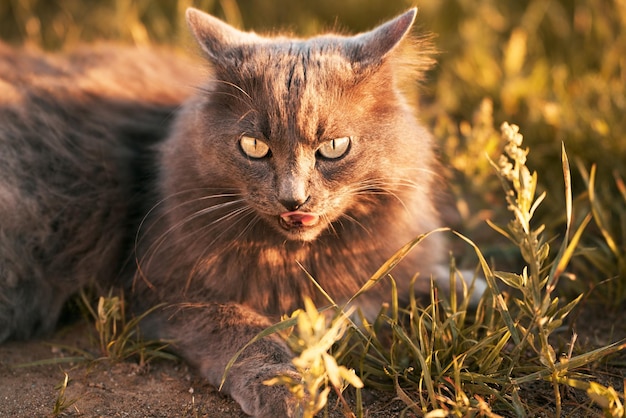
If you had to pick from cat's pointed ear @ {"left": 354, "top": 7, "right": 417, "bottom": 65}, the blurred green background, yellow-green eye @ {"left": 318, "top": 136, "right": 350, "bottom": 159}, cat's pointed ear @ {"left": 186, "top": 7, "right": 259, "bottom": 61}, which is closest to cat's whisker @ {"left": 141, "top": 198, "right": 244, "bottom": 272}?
yellow-green eye @ {"left": 318, "top": 136, "right": 350, "bottom": 159}

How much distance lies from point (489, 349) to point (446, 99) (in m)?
2.29

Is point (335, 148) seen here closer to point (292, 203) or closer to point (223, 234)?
point (292, 203)

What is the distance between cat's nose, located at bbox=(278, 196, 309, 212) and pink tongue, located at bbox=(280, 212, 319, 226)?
0.04 metres

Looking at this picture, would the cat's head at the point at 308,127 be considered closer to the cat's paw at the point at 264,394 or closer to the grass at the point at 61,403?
the cat's paw at the point at 264,394

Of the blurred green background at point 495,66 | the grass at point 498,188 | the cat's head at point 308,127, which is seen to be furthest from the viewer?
the blurred green background at point 495,66

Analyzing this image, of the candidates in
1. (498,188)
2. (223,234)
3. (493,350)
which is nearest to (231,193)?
(223,234)

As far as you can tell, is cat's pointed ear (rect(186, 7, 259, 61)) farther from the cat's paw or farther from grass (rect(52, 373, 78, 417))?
grass (rect(52, 373, 78, 417))

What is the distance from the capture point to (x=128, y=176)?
2.74 meters

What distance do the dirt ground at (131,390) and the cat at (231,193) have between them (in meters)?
0.08

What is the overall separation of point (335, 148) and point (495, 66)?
2.35 meters

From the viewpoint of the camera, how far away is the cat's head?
6.85ft

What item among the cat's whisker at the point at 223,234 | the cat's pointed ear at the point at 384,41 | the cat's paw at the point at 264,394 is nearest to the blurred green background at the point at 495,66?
the cat's pointed ear at the point at 384,41

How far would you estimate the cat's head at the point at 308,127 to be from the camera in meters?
2.09

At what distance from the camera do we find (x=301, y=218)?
212 cm
